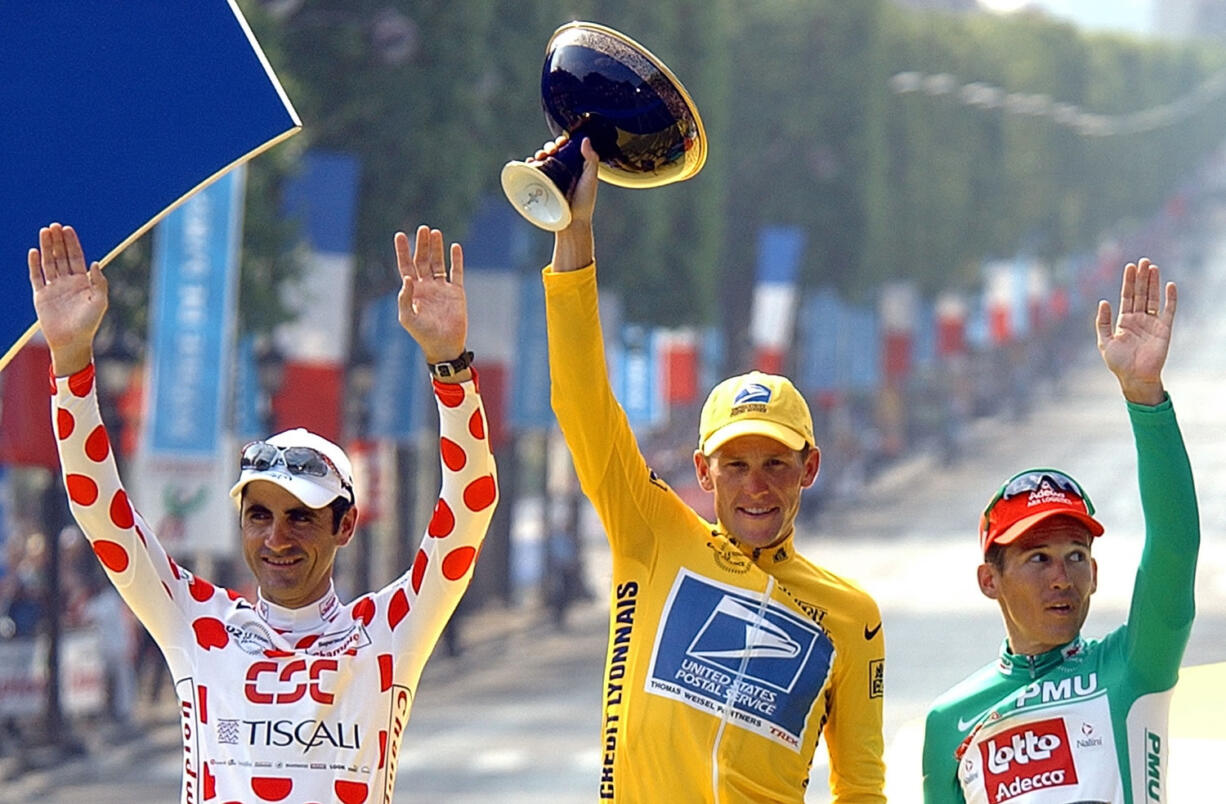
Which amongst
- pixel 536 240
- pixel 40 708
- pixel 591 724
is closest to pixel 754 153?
pixel 536 240

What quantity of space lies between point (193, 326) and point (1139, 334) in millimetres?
17374

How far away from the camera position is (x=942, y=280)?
70688 mm

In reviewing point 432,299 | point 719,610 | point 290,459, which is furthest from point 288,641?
point 719,610

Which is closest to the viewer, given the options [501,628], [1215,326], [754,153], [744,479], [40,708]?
[744,479]

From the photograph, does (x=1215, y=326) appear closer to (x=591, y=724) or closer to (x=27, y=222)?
(x=591, y=724)

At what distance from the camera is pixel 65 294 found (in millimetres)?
5578

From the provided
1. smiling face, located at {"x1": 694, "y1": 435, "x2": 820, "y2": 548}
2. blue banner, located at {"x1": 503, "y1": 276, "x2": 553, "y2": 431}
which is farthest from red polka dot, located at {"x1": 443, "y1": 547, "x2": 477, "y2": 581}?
blue banner, located at {"x1": 503, "y1": 276, "x2": 553, "y2": 431}

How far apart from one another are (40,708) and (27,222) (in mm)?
17593

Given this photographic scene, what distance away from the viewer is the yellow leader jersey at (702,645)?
17.8 feet

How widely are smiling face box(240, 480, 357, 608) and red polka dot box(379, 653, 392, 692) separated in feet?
0.69

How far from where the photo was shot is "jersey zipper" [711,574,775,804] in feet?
17.7

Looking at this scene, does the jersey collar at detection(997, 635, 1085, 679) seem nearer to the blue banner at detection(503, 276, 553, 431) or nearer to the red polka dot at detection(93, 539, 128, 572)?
the red polka dot at detection(93, 539, 128, 572)

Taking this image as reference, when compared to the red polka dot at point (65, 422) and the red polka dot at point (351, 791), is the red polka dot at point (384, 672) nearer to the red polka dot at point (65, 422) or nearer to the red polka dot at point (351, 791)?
the red polka dot at point (351, 791)

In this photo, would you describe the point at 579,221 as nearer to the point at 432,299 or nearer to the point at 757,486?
the point at 432,299
